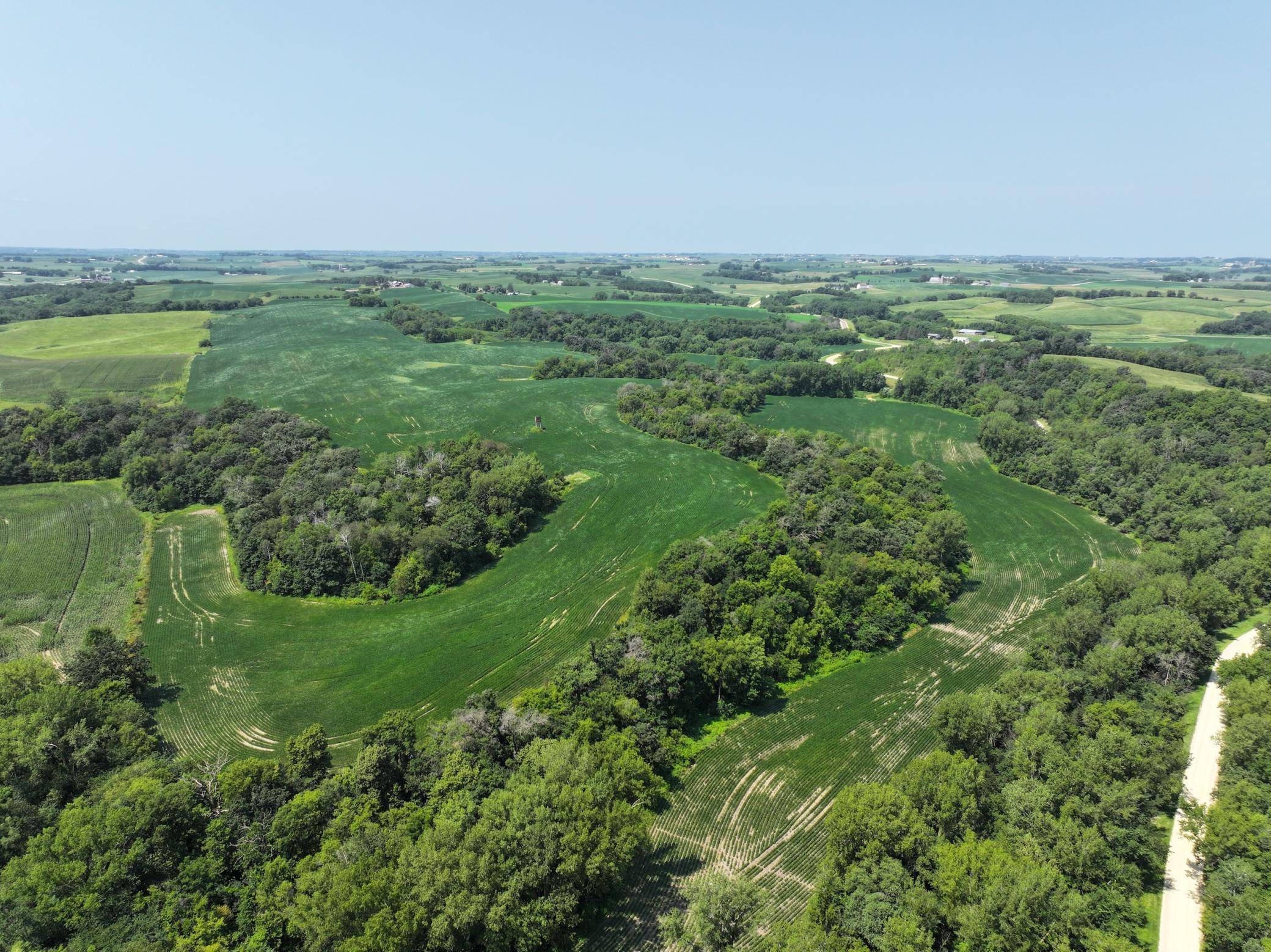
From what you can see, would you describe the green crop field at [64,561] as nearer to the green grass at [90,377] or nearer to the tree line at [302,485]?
the tree line at [302,485]

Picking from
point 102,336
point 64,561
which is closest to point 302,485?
point 64,561

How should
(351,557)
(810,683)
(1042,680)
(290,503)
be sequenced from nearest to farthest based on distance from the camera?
(1042,680), (810,683), (351,557), (290,503)

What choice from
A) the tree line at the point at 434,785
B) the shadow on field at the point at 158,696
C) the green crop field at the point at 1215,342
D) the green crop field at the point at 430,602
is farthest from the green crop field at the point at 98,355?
the green crop field at the point at 1215,342

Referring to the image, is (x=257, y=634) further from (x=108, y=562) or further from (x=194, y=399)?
(x=194, y=399)

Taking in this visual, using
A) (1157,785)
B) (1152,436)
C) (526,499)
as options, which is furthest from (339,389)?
(1152,436)

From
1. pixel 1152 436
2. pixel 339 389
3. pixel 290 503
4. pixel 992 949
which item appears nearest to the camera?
pixel 992 949

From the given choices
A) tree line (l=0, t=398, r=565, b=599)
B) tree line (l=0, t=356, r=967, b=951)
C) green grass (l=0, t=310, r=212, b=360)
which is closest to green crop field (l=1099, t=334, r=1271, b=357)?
tree line (l=0, t=356, r=967, b=951)
